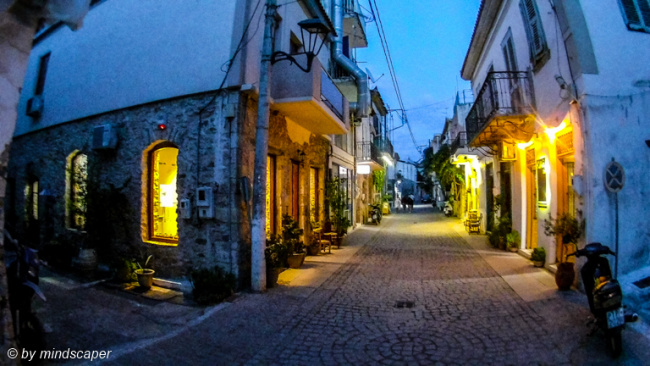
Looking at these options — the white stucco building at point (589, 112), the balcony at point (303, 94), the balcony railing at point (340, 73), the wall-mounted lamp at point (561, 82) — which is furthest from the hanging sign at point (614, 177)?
the balcony railing at point (340, 73)

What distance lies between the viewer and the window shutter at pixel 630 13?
20.0 feet

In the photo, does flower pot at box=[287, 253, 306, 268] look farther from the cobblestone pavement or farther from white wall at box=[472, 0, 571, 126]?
white wall at box=[472, 0, 571, 126]

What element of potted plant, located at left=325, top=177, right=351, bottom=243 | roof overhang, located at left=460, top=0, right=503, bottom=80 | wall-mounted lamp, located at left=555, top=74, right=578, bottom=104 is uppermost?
roof overhang, located at left=460, top=0, right=503, bottom=80

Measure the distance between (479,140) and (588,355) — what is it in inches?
328

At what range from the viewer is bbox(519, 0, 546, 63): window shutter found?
7.44 m

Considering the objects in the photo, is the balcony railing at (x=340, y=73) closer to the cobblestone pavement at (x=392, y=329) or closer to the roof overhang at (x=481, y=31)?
the roof overhang at (x=481, y=31)

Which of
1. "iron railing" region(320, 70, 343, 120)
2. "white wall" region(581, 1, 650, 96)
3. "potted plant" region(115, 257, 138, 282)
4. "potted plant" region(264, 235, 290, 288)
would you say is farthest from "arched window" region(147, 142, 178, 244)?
"white wall" region(581, 1, 650, 96)

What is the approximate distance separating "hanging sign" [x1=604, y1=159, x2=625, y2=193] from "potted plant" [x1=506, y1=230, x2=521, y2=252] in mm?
4779

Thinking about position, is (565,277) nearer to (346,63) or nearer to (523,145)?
(523,145)

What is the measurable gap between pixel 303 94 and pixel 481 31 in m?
8.04

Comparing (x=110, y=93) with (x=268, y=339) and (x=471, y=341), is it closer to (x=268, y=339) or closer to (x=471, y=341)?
(x=268, y=339)

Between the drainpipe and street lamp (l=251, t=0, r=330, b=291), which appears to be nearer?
street lamp (l=251, t=0, r=330, b=291)

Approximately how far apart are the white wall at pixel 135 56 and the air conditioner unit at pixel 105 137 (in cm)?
60

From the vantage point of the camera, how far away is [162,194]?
8117 mm
